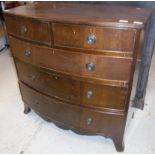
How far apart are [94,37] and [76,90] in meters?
0.41

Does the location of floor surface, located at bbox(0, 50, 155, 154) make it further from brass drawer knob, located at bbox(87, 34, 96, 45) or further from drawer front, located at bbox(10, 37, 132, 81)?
brass drawer knob, located at bbox(87, 34, 96, 45)

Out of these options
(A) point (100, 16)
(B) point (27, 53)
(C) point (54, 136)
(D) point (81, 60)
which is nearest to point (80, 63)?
(D) point (81, 60)

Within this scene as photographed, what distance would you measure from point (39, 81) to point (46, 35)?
41 cm

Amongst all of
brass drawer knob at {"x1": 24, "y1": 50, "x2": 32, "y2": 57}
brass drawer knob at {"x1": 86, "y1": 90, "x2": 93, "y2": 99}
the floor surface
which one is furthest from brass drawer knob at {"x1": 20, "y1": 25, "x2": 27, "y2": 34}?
the floor surface

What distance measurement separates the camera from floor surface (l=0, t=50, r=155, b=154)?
4.77 feet

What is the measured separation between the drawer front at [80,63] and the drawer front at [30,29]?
0.19 ft

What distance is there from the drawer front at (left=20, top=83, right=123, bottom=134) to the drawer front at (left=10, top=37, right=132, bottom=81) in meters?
0.30

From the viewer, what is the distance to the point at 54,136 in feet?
5.17

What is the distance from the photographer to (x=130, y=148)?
1442mm

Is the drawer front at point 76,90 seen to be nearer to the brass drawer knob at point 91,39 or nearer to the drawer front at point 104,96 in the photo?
the drawer front at point 104,96

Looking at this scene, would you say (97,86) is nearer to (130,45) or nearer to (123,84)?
(123,84)

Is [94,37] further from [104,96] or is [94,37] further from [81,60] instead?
[104,96]

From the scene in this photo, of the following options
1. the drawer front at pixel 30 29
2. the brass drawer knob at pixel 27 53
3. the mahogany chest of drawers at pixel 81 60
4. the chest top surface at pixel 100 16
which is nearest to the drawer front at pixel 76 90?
the mahogany chest of drawers at pixel 81 60

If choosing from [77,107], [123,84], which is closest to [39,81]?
[77,107]
